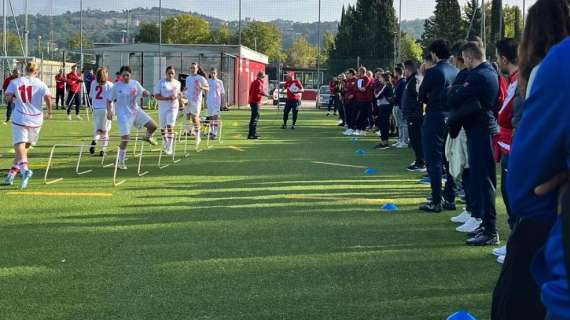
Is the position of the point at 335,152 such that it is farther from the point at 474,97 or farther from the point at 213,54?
the point at 213,54

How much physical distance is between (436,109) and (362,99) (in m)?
13.2

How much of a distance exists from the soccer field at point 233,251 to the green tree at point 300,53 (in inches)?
4425

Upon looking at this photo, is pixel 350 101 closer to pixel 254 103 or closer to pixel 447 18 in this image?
pixel 254 103

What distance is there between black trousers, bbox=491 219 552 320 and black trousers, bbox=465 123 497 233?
4.88 m

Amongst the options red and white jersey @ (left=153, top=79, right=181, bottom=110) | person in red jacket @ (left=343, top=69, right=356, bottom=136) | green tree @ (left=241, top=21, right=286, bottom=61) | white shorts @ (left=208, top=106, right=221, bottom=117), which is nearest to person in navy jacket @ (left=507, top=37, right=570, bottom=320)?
red and white jersey @ (left=153, top=79, right=181, bottom=110)

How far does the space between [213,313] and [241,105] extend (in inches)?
1677

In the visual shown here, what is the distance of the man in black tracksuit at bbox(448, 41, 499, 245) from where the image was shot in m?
7.28

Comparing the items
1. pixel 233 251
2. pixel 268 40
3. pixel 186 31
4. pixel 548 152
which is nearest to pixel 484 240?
pixel 233 251

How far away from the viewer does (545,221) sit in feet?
7.91

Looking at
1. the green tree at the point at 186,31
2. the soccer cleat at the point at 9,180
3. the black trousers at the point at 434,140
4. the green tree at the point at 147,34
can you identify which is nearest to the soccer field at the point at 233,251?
the soccer cleat at the point at 9,180

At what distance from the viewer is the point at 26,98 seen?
11.3 m

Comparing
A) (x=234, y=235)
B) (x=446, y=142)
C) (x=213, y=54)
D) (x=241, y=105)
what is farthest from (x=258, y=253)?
(x=241, y=105)

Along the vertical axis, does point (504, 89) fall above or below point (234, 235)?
above

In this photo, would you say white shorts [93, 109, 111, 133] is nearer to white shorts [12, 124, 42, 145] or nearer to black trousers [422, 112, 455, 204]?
white shorts [12, 124, 42, 145]
